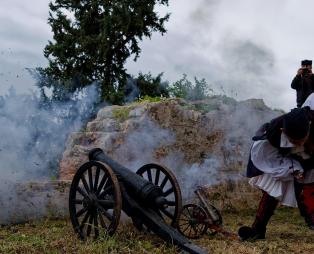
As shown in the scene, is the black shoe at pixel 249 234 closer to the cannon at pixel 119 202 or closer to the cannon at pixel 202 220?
the cannon at pixel 202 220

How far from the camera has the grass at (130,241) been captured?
5180 millimetres

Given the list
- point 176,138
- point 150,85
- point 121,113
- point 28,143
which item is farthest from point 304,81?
point 150,85

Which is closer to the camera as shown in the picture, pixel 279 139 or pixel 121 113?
pixel 279 139

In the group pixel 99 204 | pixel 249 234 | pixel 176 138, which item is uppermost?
pixel 176 138

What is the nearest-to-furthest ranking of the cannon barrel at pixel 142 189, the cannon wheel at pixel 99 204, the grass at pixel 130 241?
the grass at pixel 130 241, the cannon wheel at pixel 99 204, the cannon barrel at pixel 142 189

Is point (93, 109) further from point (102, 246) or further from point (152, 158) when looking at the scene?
point (102, 246)

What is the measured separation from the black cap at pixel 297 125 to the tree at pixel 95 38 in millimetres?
13918

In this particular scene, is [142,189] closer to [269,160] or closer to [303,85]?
[269,160]

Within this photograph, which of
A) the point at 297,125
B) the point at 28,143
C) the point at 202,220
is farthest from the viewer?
the point at 28,143

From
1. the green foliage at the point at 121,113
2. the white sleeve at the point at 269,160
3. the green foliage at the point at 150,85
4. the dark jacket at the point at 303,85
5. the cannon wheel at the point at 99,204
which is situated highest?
the green foliage at the point at 150,85

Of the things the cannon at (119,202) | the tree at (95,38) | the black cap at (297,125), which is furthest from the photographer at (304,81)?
the tree at (95,38)

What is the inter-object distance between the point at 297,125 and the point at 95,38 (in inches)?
594

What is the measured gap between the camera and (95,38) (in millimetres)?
19609

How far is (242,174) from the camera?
385 inches
